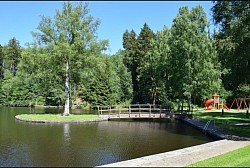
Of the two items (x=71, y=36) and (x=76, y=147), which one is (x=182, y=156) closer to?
(x=76, y=147)

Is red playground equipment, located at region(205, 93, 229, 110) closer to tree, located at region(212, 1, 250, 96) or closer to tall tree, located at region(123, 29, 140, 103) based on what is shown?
tall tree, located at region(123, 29, 140, 103)

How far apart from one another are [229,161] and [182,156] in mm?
2018

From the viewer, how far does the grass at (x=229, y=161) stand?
33.6ft

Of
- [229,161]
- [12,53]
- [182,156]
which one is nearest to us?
[229,161]

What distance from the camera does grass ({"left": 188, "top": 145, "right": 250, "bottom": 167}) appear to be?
404 inches

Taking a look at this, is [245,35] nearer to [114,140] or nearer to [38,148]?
[114,140]

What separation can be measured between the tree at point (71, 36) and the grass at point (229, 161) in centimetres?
A: 2256

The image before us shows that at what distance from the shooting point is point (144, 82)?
57.8 metres

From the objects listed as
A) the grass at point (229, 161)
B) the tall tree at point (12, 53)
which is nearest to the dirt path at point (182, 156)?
the grass at point (229, 161)

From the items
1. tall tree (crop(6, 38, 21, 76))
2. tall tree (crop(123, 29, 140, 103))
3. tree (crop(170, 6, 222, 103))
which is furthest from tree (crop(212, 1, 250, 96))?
tall tree (crop(6, 38, 21, 76))

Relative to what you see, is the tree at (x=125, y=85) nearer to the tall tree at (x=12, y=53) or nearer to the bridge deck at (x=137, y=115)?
the bridge deck at (x=137, y=115)

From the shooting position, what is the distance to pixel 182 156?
473 inches

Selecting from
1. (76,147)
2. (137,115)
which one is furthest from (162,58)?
(76,147)

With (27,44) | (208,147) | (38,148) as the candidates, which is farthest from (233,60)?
(27,44)
